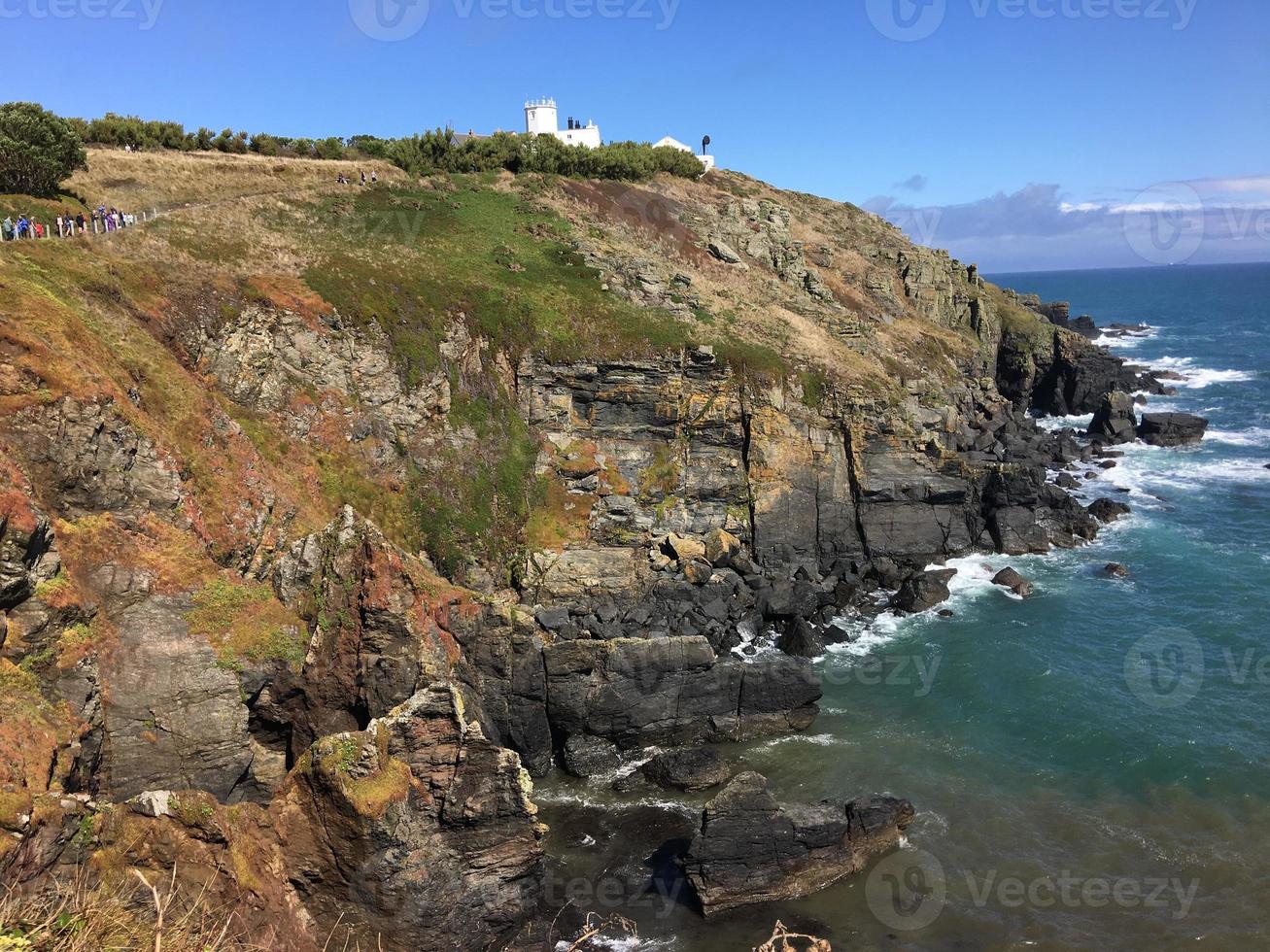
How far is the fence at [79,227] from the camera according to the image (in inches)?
1417

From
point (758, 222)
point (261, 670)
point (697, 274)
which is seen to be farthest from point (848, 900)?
point (758, 222)

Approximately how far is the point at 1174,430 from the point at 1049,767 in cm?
5146

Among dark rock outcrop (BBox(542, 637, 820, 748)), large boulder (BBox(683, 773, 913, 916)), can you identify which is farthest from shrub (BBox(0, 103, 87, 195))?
large boulder (BBox(683, 773, 913, 916))

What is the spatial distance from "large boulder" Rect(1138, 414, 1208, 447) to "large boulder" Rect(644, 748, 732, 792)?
191ft

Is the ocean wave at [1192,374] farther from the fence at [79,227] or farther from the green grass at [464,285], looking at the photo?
the fence at [79,227]

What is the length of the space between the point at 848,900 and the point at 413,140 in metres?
65.9

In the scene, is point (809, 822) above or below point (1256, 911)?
above

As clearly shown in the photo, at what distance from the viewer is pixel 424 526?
36.9 meters

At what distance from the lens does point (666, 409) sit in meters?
45.9

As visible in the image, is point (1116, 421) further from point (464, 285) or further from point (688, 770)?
point (688, 770)

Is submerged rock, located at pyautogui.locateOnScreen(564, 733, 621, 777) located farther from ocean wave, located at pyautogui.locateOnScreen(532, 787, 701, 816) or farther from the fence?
the fence

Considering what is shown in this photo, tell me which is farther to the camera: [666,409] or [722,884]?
[666,409]

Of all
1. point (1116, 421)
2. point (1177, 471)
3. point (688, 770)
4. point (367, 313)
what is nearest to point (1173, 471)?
point (1177, 471)

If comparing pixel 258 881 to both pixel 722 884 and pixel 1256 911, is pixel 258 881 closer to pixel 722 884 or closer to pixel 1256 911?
pixel 722 884
